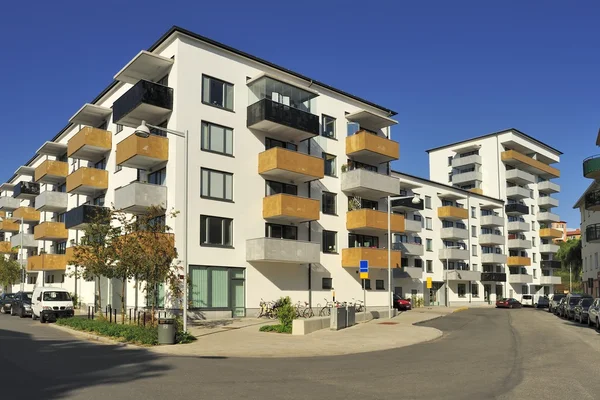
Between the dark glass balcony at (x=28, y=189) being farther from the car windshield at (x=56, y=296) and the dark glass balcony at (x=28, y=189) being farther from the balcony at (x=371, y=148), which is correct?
the balcony at (x=371, y=148)

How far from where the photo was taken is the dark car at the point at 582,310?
32.4 m

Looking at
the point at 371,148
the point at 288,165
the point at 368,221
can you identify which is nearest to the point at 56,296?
the point at 288,165

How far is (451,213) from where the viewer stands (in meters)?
63.6

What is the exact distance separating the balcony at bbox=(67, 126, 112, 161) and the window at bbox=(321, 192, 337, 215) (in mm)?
15181

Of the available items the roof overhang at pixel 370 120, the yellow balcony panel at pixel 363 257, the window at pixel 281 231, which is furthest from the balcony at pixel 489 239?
the window at pixel 281 231

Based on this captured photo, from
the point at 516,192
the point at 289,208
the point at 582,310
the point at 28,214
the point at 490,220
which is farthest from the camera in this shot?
the point at 516,192

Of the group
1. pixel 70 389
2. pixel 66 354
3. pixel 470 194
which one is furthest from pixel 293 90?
pixel 470 194

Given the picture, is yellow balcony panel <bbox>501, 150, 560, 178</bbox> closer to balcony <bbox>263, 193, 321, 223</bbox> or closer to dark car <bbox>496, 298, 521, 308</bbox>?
dark car <bbox>496, 298, 521, 308</bbox>

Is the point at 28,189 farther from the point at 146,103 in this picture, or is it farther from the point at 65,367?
the point at 65,367

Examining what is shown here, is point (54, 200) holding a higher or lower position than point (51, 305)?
higher

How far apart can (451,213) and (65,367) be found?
55.2 metres

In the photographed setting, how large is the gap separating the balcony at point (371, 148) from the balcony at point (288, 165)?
489cm

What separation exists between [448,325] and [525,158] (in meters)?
56.9

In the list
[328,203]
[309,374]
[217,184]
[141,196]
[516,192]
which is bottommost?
[309,374]
